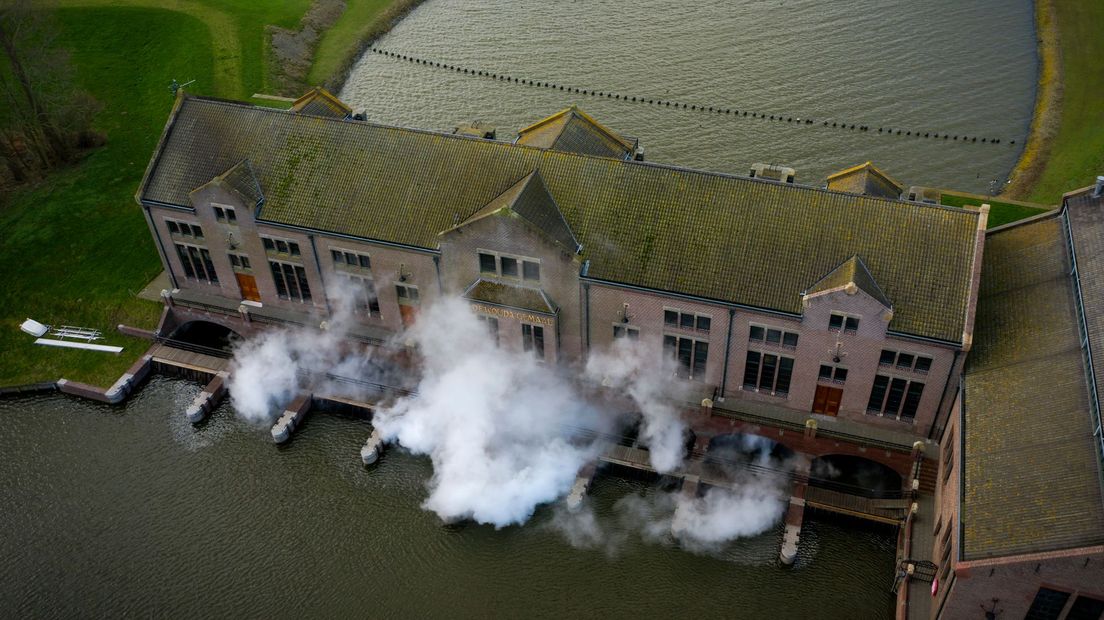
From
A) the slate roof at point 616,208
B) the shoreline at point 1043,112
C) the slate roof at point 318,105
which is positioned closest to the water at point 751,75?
the shoreline at point 1043,112

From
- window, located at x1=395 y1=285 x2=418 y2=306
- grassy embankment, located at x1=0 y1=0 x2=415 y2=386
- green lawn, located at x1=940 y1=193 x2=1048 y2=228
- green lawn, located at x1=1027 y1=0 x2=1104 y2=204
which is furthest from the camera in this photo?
green lawn, located at x1=1027 y1=0 x2=1104 y2=204

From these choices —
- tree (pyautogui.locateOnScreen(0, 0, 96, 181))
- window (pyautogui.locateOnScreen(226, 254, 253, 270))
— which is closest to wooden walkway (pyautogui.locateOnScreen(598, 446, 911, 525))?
window (pyautogui.locateOnScreen(226, 254, 253, 270))

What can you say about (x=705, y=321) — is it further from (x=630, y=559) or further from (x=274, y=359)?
(x=274, y=359)

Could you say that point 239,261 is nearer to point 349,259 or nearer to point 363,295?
point 349,259

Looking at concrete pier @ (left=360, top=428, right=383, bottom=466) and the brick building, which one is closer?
the brick building

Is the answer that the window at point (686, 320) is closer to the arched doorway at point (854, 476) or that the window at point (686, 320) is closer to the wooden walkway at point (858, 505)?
the arched doorway at point (854, 476)

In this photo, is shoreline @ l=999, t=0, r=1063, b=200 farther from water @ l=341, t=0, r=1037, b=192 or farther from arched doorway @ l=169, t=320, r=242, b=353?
arched doorway @ l=169, t=320, r=242, b=353
